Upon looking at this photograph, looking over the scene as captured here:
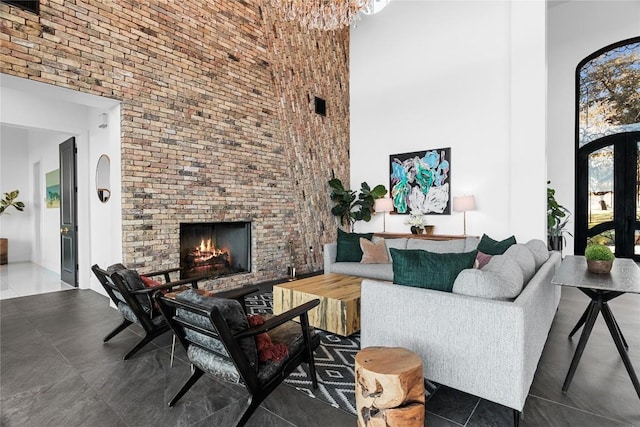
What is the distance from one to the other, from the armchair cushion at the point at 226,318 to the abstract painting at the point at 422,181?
4.94 m

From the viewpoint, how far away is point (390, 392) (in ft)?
5.25

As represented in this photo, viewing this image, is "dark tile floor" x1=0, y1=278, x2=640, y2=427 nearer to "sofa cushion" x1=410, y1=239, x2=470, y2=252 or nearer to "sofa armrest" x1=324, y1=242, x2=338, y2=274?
"sofa cushion" x1=410, y1=239, x2=470, y2=252

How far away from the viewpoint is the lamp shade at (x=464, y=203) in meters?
5.40

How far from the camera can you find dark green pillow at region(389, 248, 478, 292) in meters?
2.12

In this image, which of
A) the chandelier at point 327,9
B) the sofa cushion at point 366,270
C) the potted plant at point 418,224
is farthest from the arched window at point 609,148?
the chandelier at point 327,9

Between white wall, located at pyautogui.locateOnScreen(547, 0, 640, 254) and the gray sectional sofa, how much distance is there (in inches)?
250

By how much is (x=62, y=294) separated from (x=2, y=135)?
519cm

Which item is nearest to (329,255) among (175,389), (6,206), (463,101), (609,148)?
(175,389)

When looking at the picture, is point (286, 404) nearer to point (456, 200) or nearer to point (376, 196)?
point (456, 200)

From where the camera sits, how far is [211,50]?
473cm

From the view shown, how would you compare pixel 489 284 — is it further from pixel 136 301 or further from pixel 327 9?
pixel 327 9

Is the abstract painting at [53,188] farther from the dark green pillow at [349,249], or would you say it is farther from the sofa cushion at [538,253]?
the sofa cushion at [538,253]

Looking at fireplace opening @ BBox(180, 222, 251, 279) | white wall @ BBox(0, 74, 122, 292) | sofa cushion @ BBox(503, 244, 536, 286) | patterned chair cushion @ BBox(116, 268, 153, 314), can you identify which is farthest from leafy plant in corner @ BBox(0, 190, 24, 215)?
sofa cushion @ BBox(503, 244, 536, 286)

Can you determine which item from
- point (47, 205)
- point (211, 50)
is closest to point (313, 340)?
point (211, 50)
